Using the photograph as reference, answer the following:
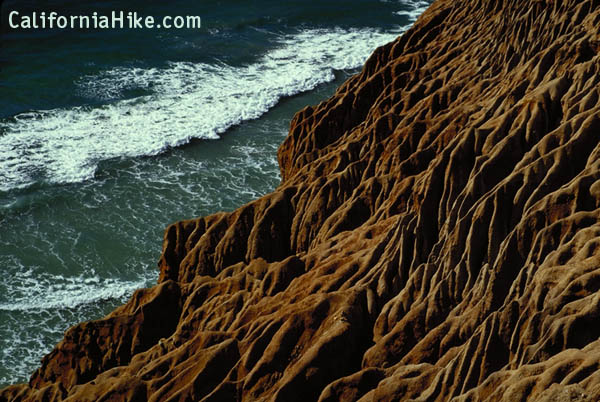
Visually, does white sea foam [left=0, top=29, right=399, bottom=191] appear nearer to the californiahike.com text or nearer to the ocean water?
the ocean water

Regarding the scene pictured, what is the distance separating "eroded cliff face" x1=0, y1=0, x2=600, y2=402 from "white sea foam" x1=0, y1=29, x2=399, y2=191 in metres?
17.2

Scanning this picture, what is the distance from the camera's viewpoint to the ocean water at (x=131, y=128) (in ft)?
111

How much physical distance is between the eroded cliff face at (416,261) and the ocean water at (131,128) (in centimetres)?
744

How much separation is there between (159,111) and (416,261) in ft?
104

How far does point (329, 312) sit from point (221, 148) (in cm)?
2536

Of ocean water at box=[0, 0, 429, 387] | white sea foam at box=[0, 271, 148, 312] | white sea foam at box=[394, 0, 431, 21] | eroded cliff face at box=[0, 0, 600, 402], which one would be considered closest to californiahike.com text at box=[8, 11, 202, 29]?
ocean water at box=[0, 0, 429, 387]

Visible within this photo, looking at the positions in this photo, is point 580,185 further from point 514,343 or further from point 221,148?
point 221,148

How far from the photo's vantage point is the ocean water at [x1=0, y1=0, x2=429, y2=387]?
111ft

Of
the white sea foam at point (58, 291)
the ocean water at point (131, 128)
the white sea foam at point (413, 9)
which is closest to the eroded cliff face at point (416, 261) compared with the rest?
the white sea foam at point (58, 291)

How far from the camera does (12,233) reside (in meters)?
37.1

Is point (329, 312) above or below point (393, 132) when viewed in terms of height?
below

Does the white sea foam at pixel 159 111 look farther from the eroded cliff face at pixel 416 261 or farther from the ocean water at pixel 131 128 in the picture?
the eroded cliff face at pixel 416 261

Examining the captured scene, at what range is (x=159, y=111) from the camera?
49.4 meters

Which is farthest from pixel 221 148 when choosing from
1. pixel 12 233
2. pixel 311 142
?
pixel 311 142
